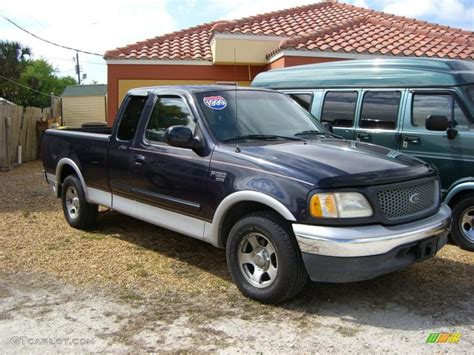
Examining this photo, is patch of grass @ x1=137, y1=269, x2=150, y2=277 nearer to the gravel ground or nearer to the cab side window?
the gravel ground

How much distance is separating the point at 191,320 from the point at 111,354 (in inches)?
28.6

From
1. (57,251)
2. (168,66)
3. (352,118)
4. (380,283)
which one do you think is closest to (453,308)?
(380,283)

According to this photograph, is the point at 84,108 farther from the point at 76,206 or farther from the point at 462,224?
the point at 462,224

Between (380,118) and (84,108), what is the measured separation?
2472 centimetres

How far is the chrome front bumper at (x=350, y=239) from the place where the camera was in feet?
12.1

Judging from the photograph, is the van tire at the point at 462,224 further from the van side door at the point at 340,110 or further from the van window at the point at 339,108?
the van window at the point at 339,108

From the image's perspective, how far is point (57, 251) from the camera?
5879 mm

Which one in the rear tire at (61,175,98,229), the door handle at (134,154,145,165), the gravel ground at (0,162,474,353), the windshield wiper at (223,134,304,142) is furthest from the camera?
the rear tire at (61,175,98,229)

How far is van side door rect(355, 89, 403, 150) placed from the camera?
6.62 metres

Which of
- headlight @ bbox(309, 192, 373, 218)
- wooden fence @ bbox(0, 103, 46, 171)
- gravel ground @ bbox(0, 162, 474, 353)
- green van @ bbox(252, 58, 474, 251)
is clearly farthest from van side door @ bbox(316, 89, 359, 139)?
wooden fence @ bbox(0, 103, 46, 171)

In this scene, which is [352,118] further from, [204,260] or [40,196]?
[40,196]

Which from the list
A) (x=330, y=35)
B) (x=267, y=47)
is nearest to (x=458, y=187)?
(x=330, y=35)

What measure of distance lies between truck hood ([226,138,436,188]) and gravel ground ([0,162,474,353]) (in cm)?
106

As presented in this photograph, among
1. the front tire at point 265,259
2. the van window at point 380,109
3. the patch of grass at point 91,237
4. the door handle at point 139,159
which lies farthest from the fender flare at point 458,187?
the patch of grass at point 91,237
